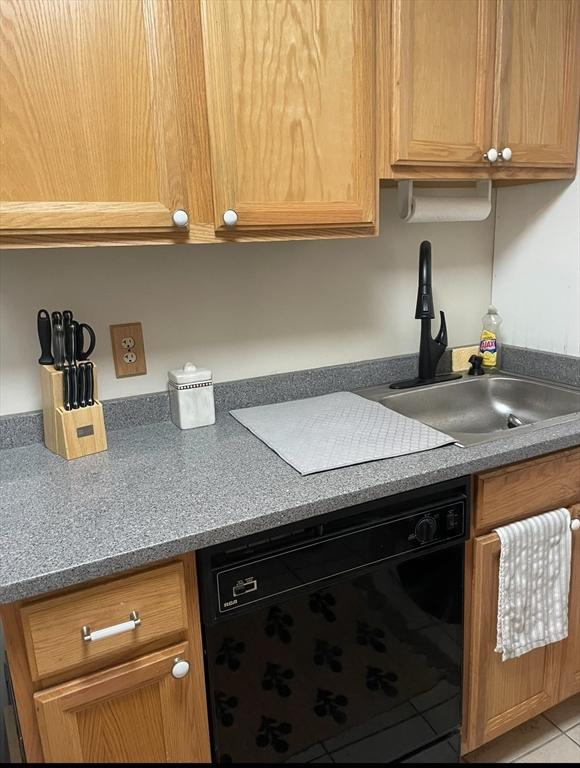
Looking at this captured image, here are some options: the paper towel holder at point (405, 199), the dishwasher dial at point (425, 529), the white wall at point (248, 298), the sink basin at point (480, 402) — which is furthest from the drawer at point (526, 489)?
the paper towel holder at point (405, 199)

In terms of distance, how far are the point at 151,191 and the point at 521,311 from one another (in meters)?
1.25

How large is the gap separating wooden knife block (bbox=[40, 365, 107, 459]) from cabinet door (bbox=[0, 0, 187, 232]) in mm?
365

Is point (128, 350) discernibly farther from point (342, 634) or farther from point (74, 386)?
point (342, 634)

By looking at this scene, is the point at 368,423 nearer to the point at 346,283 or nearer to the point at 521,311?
the point at 346,283

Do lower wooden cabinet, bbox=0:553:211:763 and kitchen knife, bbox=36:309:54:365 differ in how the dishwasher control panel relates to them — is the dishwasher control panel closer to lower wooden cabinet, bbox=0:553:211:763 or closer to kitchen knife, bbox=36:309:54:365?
lower wooden cabinet, bbox=0:553:211:763

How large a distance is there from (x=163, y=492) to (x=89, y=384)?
1.13 ft

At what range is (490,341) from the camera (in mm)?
1793

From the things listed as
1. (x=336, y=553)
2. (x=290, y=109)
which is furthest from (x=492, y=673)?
(x=290, y=109)

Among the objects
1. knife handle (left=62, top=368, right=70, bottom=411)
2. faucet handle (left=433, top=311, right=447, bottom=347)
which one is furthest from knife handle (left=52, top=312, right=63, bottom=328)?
faucet handle (left=433, top=311, right=447, bottom=347)

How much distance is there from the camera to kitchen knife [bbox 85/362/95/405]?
1.21 metres

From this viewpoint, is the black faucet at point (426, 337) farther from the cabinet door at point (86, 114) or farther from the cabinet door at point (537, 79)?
the cabinet door at point (86, 114)

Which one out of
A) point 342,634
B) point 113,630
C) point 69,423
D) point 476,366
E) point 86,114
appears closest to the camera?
point 113,630

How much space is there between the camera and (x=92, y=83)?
98cm

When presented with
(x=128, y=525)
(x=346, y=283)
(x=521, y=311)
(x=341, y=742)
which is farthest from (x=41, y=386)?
(x=521, y=311)
